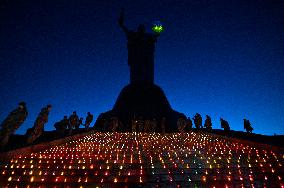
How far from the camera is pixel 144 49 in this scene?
38312 millimetres

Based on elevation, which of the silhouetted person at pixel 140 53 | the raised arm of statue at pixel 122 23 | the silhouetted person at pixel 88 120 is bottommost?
the silhouetted person at pixel 88 120

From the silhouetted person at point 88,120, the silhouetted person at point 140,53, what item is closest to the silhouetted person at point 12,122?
the silhouetted person at point 88,120

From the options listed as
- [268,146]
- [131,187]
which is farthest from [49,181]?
[268,146]

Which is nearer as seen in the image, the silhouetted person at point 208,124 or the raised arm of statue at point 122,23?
the silhouetted person at point 208,124

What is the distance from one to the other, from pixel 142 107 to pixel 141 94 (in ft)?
8.92

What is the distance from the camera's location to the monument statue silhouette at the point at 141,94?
31.2 m

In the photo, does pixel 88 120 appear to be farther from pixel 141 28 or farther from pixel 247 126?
pixel 141 28

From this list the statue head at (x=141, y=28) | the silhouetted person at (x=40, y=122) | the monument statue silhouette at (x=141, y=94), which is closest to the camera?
the silhouetted person at (x=40, y=122)

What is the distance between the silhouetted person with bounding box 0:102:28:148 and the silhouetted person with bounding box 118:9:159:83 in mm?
26724

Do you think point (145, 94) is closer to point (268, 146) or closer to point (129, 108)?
point (129, 108)

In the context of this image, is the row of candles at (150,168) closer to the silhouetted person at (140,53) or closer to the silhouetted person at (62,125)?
the silhouetted person at (62,125)

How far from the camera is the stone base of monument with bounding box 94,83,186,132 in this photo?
3088cm

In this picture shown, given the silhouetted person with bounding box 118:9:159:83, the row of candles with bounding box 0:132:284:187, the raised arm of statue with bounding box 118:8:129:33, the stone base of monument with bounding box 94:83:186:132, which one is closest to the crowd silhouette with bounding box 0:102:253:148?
the row of candles with bounding box 0:132:284:187

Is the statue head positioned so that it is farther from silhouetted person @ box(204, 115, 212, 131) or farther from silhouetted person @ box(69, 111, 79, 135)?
silhouetted person @ box(69, 111, 79, 135)
